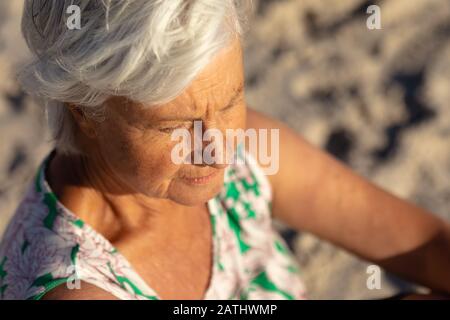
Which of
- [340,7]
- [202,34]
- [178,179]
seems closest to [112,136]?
[178,179]

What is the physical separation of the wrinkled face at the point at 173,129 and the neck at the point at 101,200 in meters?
0.10

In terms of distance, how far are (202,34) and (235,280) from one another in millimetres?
641

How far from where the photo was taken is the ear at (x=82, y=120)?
1229mm

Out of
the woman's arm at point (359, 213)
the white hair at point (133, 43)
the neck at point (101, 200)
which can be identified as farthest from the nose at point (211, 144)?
the woman's arm at point (359, 213)

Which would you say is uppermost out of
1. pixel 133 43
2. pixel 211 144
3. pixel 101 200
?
pixel 133 43

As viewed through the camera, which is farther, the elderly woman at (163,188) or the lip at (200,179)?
the lip at (200,179)

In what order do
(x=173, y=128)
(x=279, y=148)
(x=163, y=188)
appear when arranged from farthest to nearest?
(x=279, y=148) < (x=163, y=188) < (x=173, y=128)

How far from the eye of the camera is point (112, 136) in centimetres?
121

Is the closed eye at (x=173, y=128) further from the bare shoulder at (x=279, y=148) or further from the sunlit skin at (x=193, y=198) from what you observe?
the bare shoulder at (x=279, y=148)

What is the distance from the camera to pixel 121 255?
1353 millimetres

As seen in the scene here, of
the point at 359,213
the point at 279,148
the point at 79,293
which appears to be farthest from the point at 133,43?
the point at 359,213

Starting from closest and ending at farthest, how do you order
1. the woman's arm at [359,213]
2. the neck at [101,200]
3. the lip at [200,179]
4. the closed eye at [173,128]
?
1. the closed eye at [173,128]
2. the lip at [200,179]
3. the neck at [101,200]
4. the woman's arm at [359,213]

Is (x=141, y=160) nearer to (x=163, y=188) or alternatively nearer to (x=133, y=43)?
(x=163, y=188)

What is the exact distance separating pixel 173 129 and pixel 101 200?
0.32 m
